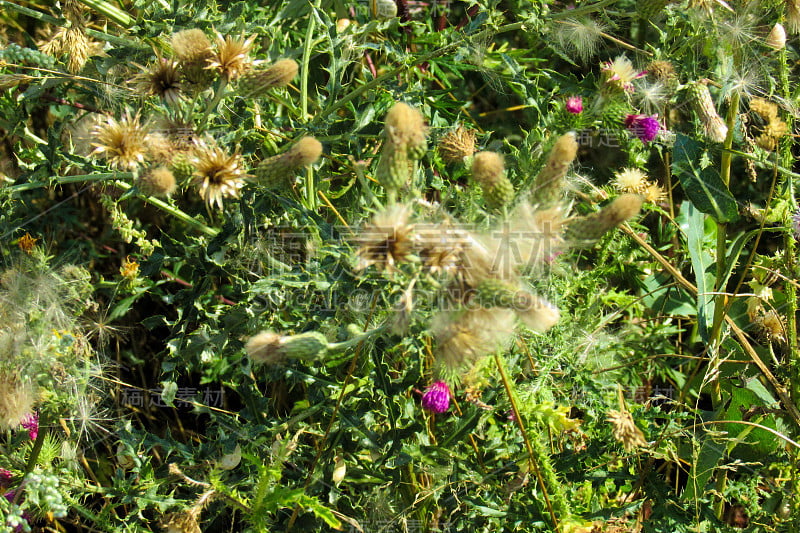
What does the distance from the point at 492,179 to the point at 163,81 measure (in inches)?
31.7

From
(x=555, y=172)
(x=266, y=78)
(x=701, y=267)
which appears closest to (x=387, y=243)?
(x=555, y=172)

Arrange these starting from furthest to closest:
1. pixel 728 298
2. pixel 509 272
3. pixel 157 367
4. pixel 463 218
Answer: pixel 157 367 < pixel 728 298 < pixel 463 218 < pixel 509 272

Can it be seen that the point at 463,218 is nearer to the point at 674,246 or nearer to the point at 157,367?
the point at 674,246

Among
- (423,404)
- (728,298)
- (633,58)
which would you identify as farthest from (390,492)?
(633,58)

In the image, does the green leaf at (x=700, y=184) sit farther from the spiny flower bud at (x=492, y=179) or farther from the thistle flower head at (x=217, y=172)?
the thistle flower head at (x=217, y=172)

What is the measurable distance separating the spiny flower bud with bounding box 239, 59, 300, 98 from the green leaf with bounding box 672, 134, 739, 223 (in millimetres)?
1044

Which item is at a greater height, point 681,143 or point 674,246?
point 681,143

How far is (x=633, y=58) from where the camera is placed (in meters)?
2.53

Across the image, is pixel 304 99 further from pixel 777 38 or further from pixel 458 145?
pixel 777 38

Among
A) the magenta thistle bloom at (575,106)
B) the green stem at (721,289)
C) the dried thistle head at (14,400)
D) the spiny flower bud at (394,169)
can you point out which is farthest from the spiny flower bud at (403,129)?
Answer: the dried thistle head at (14,400)

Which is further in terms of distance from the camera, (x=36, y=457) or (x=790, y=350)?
(x=790, y=350)

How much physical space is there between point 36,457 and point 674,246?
79.6 inches

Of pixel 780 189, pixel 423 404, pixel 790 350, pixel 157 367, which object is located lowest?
pixel 157 367

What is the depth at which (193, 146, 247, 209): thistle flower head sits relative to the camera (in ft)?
5.17
